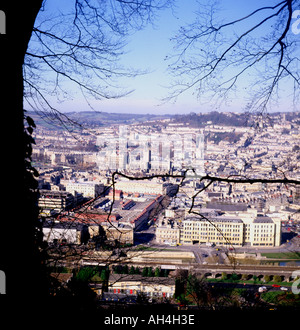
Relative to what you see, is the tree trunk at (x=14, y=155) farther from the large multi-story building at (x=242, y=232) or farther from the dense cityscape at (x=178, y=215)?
the large multi-story building at (x=242, y=232)

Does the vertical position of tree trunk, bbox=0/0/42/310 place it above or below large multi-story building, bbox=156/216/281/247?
above

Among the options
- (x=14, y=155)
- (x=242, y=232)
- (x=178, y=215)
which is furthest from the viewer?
(x=242, y=232)

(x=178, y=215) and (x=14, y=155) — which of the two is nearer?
(x=14, y=155)

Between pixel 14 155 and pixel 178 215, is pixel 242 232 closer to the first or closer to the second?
pixel 178 215

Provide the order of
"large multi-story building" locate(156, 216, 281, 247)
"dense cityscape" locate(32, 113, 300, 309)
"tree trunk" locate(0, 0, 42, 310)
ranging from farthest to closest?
"large multi-story building" locate(156, 216, 281, 247) < "dense cityscape" locate(32, 113, 300, 309) < "tree trunk" locate(0, 0, 42, 310)

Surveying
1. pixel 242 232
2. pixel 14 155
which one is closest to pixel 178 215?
pixel 14 155

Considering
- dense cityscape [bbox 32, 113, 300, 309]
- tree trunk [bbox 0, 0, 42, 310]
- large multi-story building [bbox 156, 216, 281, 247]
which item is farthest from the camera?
large multi-story building [bbox 156, 216, 281, 247]

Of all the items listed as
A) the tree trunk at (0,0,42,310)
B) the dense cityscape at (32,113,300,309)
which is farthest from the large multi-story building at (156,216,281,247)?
the tree trunk at (0,0,42,310)

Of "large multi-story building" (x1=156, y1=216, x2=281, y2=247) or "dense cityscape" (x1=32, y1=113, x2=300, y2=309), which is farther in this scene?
"large multi-story building" (x1=156, y1=216, x2=281, y2=247)

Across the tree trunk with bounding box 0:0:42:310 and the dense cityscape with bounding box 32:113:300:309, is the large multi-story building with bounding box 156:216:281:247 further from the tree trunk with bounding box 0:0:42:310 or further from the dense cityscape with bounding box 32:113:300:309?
the tree trunk with bounding box 0:0:42:310
